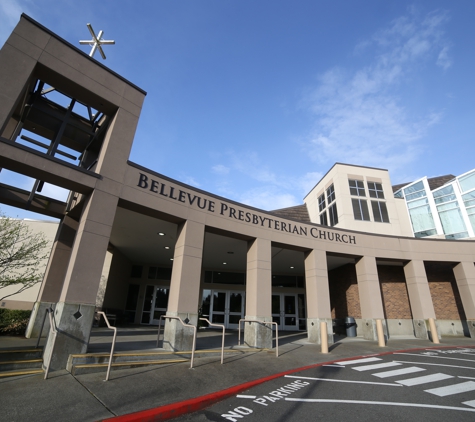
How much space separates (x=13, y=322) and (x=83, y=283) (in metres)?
6.76

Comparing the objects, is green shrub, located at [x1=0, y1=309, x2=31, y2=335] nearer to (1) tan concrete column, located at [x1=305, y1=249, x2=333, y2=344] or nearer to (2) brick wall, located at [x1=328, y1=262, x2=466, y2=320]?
(1) tan concrete column, located at [x1=305, y1=249, x2=333, y2=344]

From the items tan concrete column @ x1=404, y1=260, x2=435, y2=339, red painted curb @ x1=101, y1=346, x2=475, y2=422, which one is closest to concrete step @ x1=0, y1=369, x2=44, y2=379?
red painted curb @ x1=101, y1=346, x2=475, y2=422

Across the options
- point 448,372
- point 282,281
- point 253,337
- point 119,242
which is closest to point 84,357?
point 253,337

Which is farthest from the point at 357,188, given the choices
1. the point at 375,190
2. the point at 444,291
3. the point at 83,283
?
the point at 83,283

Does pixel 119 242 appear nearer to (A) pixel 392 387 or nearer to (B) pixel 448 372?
(A) pixel 392 387

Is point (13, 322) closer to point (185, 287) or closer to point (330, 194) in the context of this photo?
point (185, 287)

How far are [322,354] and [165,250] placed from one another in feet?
35.7

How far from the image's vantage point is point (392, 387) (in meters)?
5.94

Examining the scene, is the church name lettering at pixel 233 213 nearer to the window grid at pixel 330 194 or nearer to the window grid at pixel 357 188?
the window grid at pixel 357 188

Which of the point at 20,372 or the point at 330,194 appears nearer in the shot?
the point at 20,372

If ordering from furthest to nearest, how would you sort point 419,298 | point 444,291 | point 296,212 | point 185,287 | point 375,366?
point 296,212 → point 444,291 → point 419,298 → point 185,287 → point 375,366

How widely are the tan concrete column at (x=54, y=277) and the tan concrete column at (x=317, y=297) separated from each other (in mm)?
10881

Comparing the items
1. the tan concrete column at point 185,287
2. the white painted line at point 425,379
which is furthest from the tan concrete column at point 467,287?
the tan concrete column at point 185,287

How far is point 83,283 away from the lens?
7262 millimetres
